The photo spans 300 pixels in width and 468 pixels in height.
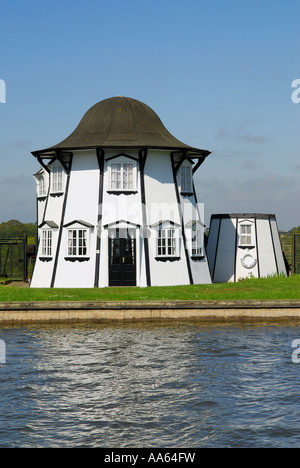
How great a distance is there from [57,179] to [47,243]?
3.27 metres

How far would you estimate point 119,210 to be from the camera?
33.2 meters

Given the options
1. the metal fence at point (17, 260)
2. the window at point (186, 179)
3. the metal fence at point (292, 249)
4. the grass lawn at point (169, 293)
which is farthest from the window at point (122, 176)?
the metal fence at point (292, 249)

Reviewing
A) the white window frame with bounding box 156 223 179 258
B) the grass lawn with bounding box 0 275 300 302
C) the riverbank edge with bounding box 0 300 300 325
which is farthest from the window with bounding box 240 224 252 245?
the riverbank edge with bounding box 0 300 300 325

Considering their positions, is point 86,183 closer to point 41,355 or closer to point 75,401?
point 41,355

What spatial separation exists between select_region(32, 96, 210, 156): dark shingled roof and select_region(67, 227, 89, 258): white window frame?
397 cm

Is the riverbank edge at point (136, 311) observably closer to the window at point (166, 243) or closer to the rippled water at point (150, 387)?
the rippled water at point (150, 387)

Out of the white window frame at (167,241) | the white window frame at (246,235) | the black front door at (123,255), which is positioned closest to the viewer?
the black front door at (123,255)

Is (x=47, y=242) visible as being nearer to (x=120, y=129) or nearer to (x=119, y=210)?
(x=119, y=210)

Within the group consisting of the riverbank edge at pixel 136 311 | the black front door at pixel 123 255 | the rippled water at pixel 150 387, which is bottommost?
the rippled water at pixel 150 387

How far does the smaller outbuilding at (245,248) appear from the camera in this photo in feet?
123

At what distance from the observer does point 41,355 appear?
18172 millimetres

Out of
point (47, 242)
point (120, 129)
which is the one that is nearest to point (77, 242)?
point (47, 242)

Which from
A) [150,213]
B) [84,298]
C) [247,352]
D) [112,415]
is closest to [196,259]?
[150,213]

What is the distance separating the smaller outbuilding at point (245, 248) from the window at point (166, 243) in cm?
512
